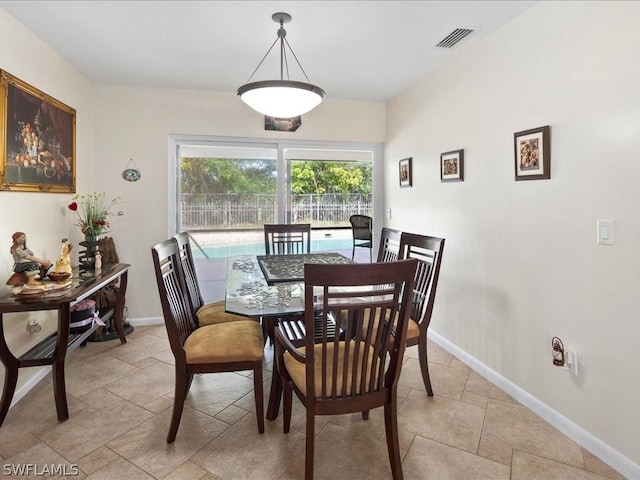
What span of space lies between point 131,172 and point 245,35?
6.34 ft

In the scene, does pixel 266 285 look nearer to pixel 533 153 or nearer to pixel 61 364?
pixel 61 364

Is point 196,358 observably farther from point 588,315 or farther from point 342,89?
point 342,89

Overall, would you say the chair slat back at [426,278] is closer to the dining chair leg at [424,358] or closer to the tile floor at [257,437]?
the dining chair leg at [424,358]

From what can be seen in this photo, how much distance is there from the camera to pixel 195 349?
1992 millimetres

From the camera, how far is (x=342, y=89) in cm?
388

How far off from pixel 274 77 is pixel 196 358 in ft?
8.73

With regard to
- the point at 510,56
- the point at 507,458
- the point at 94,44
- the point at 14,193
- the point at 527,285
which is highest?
the point at 94,44

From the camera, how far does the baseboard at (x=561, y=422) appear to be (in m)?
1.77

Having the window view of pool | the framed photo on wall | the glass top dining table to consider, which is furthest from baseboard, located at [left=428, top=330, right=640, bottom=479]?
the framed photo on wall

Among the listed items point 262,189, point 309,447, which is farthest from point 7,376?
point 262,189

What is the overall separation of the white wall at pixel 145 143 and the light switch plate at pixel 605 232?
3221mm

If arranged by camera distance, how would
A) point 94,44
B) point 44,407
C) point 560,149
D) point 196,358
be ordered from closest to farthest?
1. point 196,358
2. point 560,149
3. point 44,407
4. point 94,44

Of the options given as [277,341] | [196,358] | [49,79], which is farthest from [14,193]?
[277,341]

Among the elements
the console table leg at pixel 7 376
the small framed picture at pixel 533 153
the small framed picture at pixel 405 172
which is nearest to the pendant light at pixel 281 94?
the small framed picture at pixel 533 153
